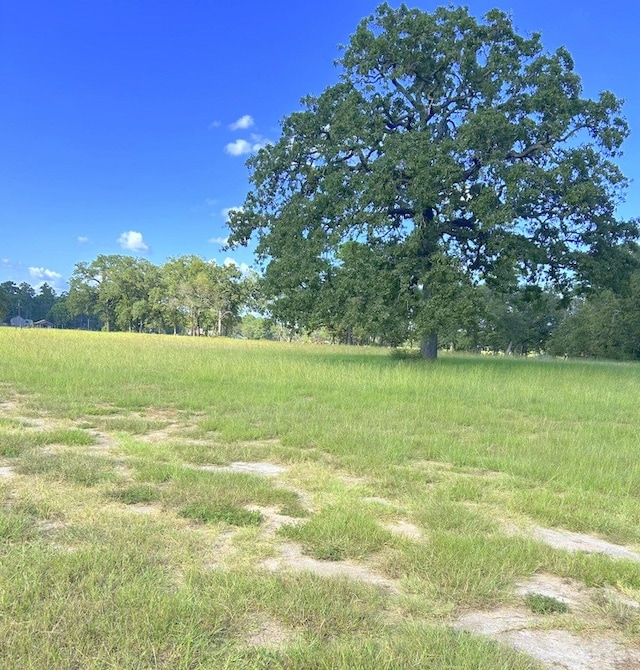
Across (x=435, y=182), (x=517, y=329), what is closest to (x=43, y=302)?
(x=517, y=329)

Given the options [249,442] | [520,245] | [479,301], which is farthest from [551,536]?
[520,245]

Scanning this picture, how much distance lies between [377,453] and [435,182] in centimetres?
1163

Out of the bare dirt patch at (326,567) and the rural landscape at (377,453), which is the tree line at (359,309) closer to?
the rural landscape at (377,453)

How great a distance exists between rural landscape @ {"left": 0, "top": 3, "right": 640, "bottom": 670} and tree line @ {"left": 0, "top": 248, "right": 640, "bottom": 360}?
0.22 meters

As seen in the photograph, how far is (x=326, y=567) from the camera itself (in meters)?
2.69

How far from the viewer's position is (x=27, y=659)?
1.85 meters

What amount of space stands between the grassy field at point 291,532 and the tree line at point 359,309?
869cm

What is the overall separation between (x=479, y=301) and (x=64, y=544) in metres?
13.9

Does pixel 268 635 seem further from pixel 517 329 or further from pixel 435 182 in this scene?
pixel 517 329

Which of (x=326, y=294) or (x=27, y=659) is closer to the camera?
(x=27, y=659)

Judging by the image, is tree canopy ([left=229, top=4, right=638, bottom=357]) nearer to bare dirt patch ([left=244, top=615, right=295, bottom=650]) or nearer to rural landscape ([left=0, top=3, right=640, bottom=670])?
rural landscape ([left=0, top=3, right=640, bottom=670])

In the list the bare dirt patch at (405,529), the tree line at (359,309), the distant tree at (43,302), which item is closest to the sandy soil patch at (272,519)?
the bare dirt patch at (405,529)

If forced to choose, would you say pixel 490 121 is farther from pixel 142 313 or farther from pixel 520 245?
pixel 142 313

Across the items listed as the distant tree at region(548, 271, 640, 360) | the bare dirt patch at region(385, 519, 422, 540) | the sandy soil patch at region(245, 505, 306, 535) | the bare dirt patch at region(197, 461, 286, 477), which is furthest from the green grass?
the distant tree at region(548, 271, 640, 360)
